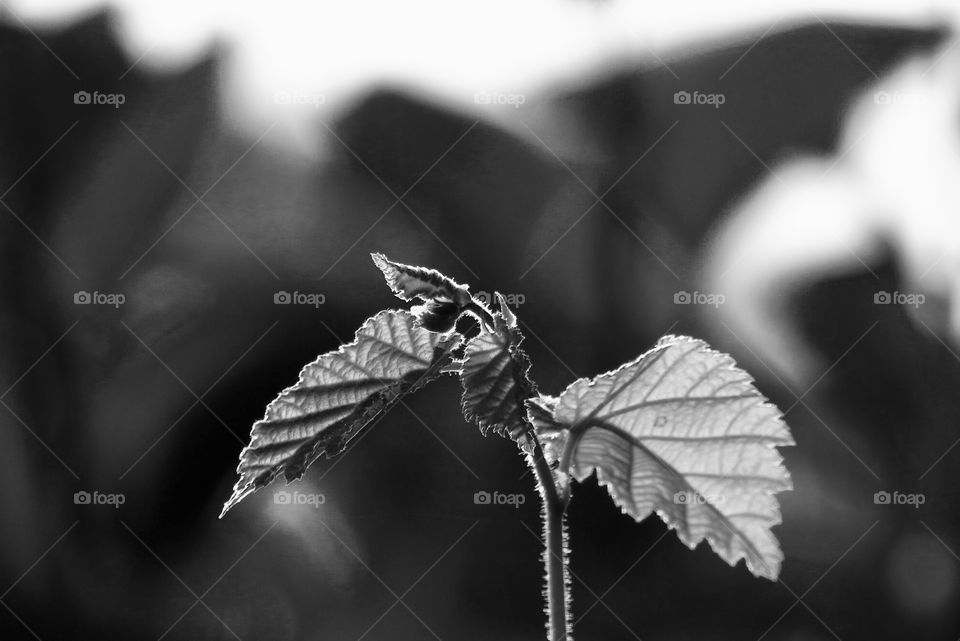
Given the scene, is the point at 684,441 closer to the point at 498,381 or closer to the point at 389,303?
the point at 498,381

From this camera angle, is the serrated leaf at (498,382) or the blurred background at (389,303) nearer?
the serrated leaf at (498,382)

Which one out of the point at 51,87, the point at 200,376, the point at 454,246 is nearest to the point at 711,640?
the point at 454,246

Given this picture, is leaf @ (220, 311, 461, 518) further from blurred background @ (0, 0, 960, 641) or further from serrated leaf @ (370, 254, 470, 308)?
blurred background @ (0, 0, 960, 641)

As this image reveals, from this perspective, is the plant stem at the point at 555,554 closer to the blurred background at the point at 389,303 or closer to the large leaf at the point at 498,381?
the large leaf at the point at 498,381

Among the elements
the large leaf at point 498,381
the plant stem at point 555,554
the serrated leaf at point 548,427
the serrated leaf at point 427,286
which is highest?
the serrated leaf at point 427,286

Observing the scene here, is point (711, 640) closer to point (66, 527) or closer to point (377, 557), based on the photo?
point (377, 557)

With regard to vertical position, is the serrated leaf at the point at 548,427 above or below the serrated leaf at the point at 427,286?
below

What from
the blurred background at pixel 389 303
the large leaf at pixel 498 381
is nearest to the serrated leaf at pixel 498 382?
the large leaf at pixel 498 381
